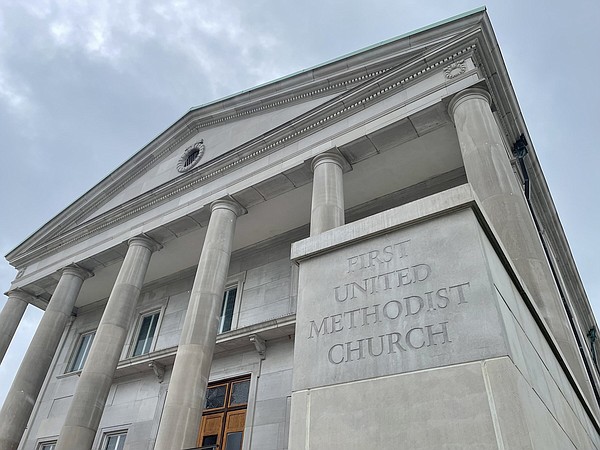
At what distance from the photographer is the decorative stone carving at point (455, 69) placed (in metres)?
13.0

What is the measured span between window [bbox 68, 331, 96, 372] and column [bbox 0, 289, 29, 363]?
3.37 metres

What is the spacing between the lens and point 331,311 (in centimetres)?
484

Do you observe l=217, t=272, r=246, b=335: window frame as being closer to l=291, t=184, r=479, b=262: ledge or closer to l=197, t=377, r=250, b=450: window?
l=197, t=377, r=250, b=450: window

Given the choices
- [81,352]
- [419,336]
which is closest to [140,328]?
[81,352]

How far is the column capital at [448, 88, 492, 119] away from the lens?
12328 mm

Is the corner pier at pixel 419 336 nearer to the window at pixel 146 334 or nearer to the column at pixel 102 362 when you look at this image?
the column at pixel 102 362

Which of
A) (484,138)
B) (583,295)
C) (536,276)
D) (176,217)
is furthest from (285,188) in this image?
(583,295)

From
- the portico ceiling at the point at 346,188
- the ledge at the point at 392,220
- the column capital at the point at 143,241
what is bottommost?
the ledge at the point at 392,220

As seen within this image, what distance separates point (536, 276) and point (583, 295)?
21577 millimetres

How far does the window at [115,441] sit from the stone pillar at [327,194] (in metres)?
12.3

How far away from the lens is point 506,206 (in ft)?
31.6

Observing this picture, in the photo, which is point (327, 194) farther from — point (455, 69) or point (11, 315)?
point (11, 315)

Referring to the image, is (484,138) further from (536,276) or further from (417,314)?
(417,314)

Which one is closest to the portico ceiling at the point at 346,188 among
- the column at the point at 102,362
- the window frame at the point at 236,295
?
the window frame at the point at 236,295
